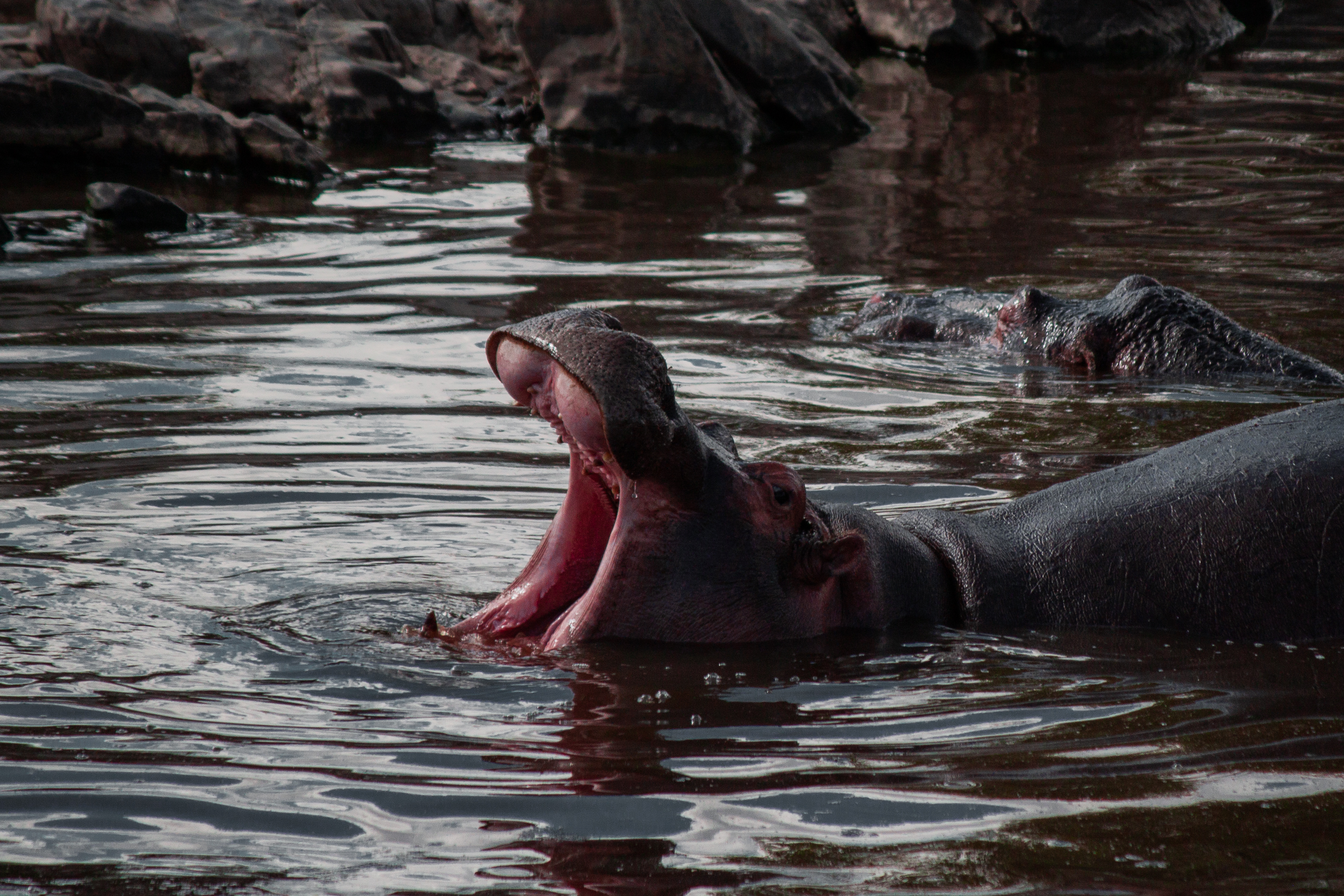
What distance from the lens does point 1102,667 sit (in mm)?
3623

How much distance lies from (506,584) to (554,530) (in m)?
0.56

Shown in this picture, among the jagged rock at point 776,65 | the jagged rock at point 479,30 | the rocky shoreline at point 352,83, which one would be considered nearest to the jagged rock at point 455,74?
the rocky shoreline at point 352,83

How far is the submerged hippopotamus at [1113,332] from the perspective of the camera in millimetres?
7301

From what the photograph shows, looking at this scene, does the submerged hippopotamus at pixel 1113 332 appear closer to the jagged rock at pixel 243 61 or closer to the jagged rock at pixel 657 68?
the jagged rock at pixel 657 68

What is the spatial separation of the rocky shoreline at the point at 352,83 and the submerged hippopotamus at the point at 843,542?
9.95 metres

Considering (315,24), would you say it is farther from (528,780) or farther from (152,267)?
Result: (528,780)

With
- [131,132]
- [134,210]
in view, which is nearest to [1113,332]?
[134,210]

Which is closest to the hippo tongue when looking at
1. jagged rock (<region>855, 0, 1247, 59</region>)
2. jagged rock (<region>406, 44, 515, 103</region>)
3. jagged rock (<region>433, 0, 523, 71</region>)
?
jagged rock (<region>406, 44, 515, 103</region>)

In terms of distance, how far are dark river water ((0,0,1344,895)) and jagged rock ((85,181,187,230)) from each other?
311 millimetres

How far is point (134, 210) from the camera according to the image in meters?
10.6

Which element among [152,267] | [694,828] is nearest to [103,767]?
[694,828]

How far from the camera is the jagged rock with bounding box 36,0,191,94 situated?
48.5ft

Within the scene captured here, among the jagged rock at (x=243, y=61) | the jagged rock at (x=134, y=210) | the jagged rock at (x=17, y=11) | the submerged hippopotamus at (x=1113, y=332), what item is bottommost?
the submerged hippopotamus at (x=1113, y=332)

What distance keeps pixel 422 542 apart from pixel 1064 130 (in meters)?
12.7
